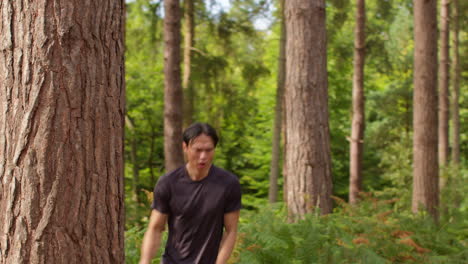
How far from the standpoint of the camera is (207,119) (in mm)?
16391

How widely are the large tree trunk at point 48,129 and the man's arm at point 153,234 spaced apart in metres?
1.31

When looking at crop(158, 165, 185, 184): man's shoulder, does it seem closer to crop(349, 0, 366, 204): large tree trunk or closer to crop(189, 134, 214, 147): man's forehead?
crop(189, 134, 214, 147): man's forehead

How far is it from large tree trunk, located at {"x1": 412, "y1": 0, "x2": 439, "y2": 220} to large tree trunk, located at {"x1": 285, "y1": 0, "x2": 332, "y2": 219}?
2886mm

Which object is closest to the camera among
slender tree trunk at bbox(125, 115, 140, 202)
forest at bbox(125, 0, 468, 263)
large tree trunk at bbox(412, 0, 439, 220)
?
forest at bbox(125, 0, 468, 263)

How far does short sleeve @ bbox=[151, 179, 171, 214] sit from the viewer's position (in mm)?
4008

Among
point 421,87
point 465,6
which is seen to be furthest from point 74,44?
point 465,6

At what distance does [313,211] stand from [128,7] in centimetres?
1108

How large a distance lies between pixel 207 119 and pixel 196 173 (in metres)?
12.4

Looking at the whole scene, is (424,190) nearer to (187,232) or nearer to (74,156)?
(187,232)

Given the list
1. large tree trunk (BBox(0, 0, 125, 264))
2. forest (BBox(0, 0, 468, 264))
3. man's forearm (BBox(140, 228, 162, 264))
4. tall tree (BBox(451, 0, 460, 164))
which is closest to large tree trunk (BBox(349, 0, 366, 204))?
forest (BBox(0, 0, 468, 264))

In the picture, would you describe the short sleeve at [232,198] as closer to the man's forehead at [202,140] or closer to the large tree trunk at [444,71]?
the man's forehead at [202,140]

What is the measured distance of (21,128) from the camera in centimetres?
263

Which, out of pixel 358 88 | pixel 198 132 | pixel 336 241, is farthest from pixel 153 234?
pixel 358 88

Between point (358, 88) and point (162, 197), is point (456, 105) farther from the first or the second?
point (162, 197)
